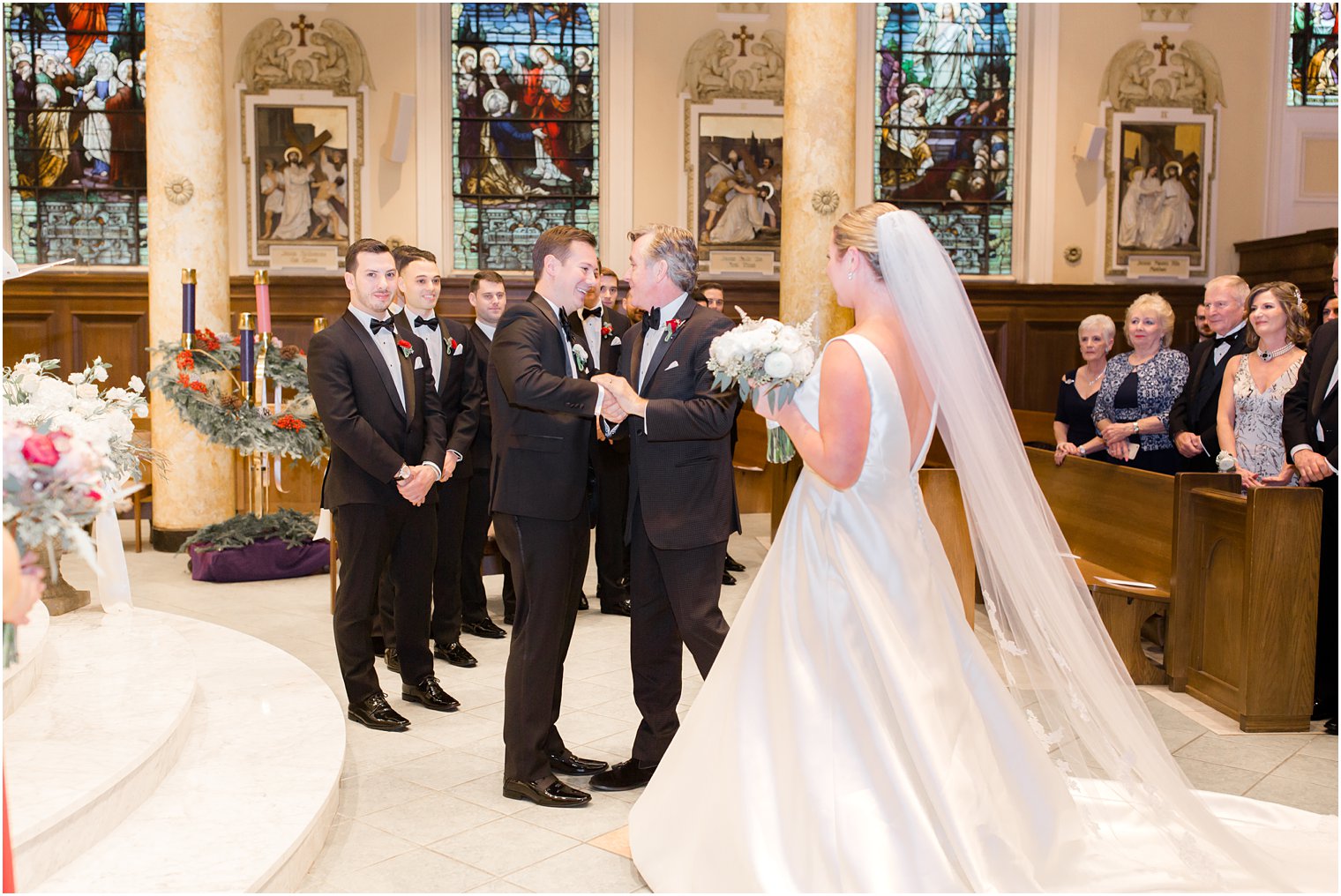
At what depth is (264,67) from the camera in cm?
1116

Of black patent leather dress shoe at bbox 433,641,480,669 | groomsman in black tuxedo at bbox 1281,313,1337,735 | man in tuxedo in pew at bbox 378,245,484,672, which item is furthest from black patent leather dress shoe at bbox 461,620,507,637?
groomsman in black tuxedo at bbox 1281,313,1337,735

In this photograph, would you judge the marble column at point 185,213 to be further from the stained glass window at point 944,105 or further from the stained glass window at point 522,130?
the stained glass window at point 944,105

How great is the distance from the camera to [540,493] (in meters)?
3.78

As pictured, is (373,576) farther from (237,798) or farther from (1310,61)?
(1310,61)

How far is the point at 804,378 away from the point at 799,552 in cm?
47

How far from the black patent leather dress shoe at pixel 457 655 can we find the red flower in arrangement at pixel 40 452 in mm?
3787

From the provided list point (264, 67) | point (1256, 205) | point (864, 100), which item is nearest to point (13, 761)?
point (264, 67)

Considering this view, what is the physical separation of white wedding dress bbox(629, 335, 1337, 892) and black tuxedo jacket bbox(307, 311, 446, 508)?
189 cm

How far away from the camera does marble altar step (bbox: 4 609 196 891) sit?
2951 millimetres

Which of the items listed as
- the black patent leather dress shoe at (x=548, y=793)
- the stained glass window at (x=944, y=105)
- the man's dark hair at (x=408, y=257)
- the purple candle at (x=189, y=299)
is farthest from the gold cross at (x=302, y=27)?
the black patent leather dress shoe at (x=548, y=793)

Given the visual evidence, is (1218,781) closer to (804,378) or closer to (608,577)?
(804,378)

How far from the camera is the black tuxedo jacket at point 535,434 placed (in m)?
3.77

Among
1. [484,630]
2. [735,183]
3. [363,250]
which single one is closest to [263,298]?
[484,630]

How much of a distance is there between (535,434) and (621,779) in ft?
4.04
